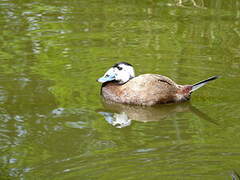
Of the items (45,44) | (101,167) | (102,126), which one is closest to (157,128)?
(102,126)

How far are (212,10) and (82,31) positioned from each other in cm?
308

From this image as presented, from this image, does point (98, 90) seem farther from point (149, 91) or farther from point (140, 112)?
point (140, 112)

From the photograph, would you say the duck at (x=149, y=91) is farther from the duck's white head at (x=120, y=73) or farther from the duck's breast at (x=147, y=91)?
the duck's white head at (x=120, y=73)

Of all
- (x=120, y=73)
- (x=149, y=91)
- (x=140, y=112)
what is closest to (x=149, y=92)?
(x=149, y=91)

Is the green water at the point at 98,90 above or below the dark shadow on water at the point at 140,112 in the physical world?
above

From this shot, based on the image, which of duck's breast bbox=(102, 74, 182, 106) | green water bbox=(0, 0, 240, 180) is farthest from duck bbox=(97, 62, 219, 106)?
green water bbox=(0, 0, 240, 180)

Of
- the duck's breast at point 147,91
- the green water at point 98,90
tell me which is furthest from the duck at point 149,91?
the green water at point 98,90

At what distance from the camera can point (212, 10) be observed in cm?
1370

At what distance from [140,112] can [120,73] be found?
926 millimetres

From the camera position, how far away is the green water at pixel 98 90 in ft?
21.6

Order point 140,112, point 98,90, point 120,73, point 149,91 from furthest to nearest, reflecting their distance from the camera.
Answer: point 98,90 → point 120,73 → point 149,91 → point 140,112

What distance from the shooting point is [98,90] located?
31.6ft

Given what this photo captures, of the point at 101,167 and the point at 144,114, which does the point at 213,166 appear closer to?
the point at 101,167

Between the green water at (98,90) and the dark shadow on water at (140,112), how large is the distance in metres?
0.02
